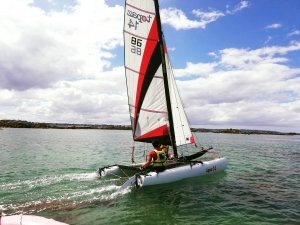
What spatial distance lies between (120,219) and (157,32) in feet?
37.2

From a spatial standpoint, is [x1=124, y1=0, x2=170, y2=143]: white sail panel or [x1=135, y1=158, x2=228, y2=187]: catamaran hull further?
[x1=124, y1=0, x2=170, y2=143]: white sail panel

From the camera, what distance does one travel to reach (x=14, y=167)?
22922 mm

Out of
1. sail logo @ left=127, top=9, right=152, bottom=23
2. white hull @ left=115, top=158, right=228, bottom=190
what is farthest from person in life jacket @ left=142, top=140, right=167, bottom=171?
sail logo @ left=127, top=9, right=152, bottom=23

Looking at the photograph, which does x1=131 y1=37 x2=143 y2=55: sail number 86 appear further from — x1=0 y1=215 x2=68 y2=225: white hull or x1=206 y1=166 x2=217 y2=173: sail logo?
x1=0 y1=215 x2=68 y2=225: white hull

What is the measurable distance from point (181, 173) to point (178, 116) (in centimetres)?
459

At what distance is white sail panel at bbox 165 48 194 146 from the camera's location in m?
19.4

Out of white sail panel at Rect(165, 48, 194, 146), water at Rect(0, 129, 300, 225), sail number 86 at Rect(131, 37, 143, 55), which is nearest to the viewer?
water at Rect(0, 129, 300, 225)

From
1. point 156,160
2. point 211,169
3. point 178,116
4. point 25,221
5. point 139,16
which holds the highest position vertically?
point 139,16

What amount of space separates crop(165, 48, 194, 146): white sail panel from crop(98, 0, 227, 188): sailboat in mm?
608

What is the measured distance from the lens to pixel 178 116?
1980 centimetres

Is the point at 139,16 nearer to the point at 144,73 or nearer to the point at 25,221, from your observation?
the point at 144,73

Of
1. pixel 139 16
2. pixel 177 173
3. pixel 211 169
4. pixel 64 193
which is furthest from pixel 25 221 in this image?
pixel 139 16

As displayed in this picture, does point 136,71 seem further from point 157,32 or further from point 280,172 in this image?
point 280,172

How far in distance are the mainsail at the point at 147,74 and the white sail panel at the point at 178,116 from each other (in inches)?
27.0
